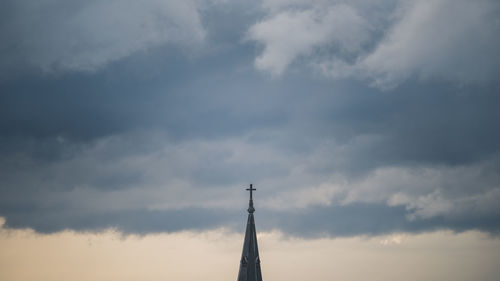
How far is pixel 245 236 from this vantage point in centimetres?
6025

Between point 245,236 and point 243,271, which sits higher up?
point 245,236

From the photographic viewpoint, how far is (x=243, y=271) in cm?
5816

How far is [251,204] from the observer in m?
62.3

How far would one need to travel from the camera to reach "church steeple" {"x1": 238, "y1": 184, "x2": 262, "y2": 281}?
58075 mm

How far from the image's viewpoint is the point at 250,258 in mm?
58844

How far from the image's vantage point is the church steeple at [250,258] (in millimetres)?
58075

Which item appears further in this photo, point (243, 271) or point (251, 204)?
point (251, 204)

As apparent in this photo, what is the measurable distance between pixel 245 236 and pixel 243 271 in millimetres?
3747

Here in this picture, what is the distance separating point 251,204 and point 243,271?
747cm
